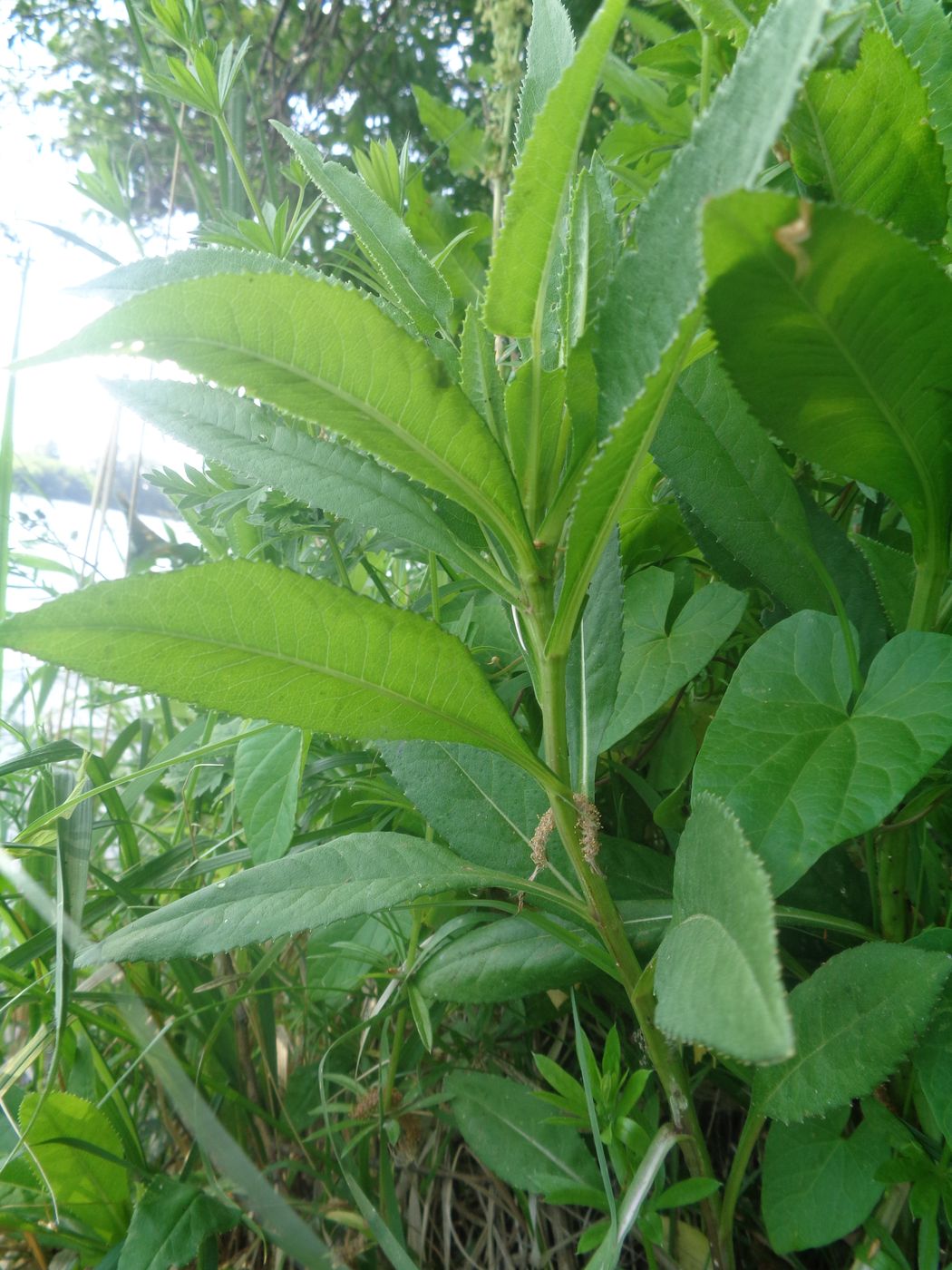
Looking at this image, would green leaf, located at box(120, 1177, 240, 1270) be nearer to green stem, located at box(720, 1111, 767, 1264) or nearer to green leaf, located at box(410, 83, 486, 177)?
green stem, located at box(720, 1111, 767, 1264)

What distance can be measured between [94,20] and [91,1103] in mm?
3584

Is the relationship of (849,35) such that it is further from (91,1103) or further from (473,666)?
(91,1103)

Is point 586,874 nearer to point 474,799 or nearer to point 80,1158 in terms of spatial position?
point 474,799

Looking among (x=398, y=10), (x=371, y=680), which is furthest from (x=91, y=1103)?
(x=398, y=10)

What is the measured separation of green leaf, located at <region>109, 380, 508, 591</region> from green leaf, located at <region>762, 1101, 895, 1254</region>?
1.34 feet

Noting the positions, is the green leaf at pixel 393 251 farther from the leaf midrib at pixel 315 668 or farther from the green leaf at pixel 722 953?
the green leaf at pixel 722 953

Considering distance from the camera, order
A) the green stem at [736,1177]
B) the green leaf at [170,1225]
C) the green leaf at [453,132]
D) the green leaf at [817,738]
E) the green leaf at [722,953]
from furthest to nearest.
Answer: the green leaf at [453,132], the green leaf at [170,1225], the green stem at [736,1177], the green leaf at [817,738], the green leaf at [722,953]

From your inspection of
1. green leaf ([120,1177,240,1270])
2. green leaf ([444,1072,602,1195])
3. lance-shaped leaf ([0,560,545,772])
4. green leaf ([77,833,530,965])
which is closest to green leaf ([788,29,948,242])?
lance-shaped leaf ([0,560,545,772])

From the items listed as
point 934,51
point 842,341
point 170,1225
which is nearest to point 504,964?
point 170,1225

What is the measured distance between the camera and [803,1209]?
A: 1.81ft

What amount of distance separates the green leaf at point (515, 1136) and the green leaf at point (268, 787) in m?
0.24

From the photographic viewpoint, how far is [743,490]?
24.8 inches

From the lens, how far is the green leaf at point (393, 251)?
59cm

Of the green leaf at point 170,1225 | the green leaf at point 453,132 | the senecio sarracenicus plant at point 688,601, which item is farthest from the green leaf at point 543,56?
the green leaf at point 453,132
